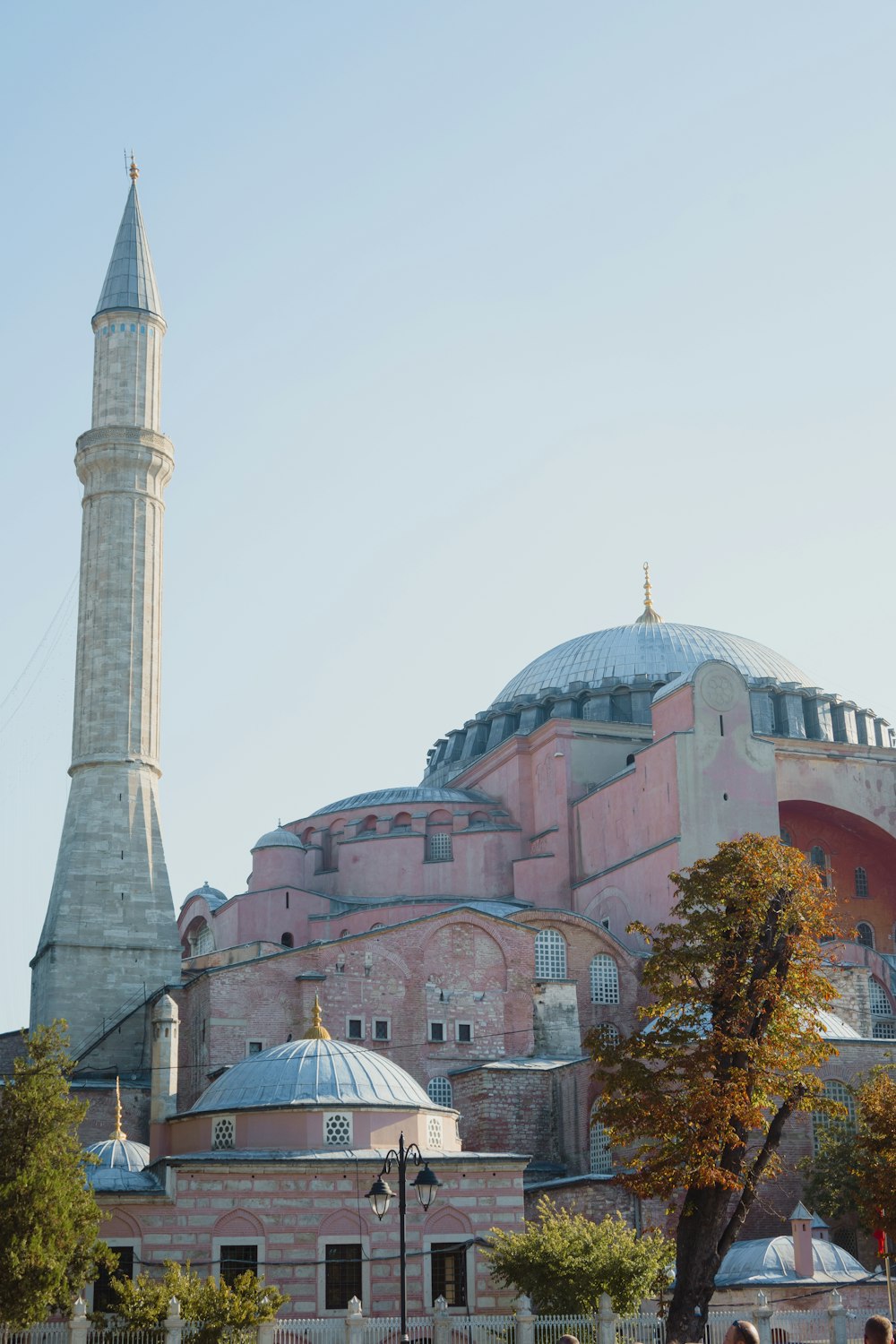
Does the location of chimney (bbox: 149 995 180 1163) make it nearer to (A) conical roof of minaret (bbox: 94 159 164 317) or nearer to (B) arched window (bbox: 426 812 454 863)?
(B) arched window (bbox: 426 812 454 863)

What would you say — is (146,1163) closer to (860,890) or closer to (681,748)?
(681,748)

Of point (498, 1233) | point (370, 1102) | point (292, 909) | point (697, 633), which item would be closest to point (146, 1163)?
point (370, 1102)

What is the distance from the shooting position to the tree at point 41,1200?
18.1m

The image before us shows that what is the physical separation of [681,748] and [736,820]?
63.8 inches

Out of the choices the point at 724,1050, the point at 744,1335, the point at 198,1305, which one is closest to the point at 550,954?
the point at 198,1305

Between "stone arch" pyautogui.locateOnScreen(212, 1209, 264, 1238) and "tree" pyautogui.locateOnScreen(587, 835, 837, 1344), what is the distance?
5294 mm

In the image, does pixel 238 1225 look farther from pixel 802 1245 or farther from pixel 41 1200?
pixel 802 1245

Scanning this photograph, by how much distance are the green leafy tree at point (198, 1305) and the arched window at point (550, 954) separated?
12.4m

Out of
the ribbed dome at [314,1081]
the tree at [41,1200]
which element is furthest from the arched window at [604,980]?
the tree at [41,1200]

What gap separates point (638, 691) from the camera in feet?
127

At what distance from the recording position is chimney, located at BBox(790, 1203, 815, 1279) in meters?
22.7

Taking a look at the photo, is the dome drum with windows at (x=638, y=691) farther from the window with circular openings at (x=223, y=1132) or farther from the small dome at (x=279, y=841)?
the window with circular openings at (x=223, y=1132)

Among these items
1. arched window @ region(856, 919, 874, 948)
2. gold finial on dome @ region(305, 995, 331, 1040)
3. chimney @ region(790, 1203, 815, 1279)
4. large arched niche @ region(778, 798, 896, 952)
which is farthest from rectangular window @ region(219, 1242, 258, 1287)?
arched window @ region(856, 919, 874, 948)

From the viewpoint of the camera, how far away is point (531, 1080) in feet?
90.8
